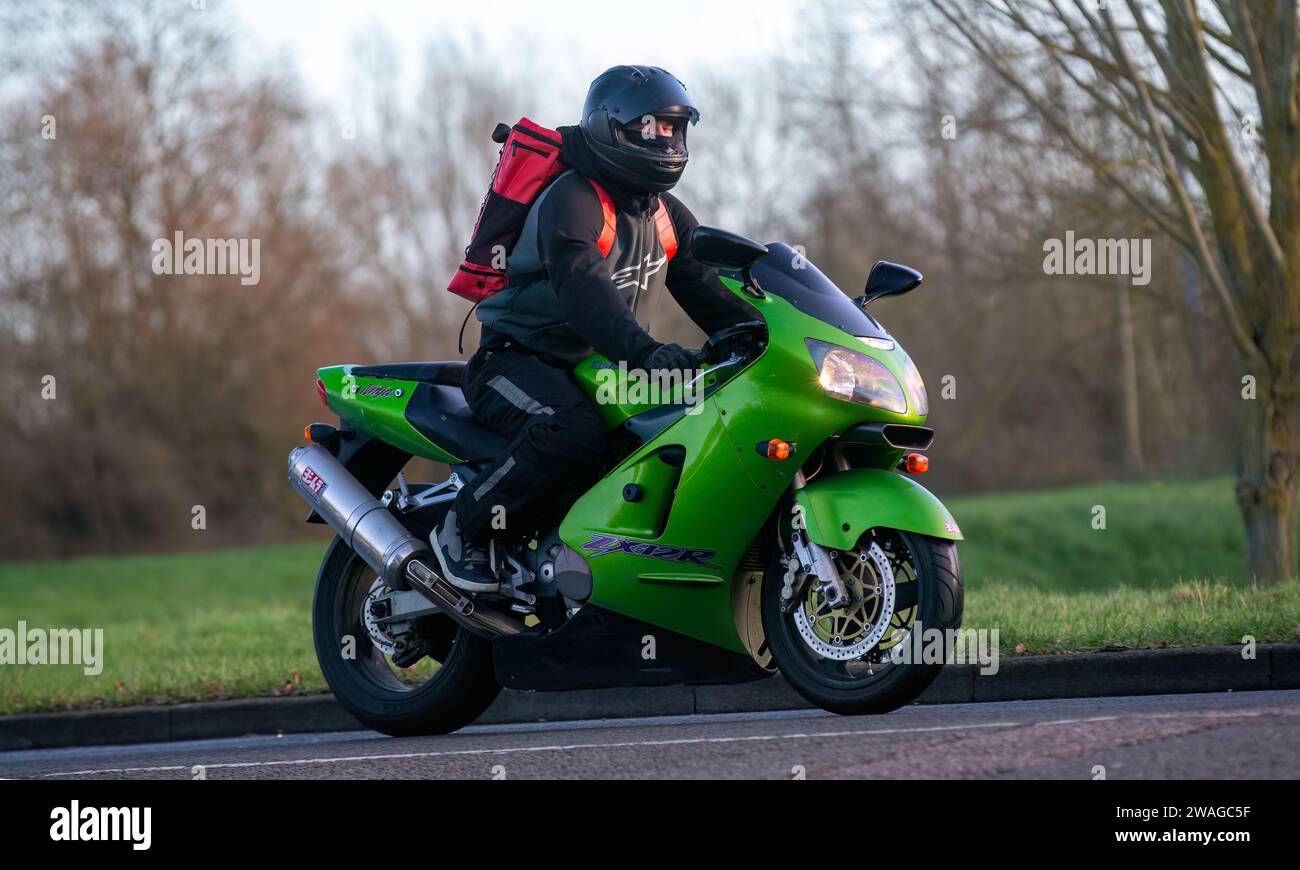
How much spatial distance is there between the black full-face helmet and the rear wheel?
186 centimetres

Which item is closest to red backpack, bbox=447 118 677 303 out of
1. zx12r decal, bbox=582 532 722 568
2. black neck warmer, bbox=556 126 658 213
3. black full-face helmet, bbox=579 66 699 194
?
black neck warmer, bbox=556 126 658 213

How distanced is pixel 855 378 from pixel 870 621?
2.49 ft

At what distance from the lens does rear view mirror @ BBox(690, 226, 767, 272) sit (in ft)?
16.7

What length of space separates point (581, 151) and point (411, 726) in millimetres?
2292

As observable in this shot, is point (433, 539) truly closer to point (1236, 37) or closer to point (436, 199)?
point (1236, 37)

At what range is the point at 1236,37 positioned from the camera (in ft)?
35.8

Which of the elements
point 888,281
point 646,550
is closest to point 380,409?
point 646,550

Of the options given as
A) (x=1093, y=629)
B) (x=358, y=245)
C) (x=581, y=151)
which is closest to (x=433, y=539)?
(x=581, y=151)

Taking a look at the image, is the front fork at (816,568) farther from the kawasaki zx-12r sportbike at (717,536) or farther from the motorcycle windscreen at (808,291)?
the motorcycle windscreen at (808,291)

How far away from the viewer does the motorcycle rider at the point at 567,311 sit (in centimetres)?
562

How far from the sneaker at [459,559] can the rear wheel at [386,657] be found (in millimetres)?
385

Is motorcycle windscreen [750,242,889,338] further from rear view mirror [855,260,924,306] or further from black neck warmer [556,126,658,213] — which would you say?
black neck warmer [556,126,658,213]

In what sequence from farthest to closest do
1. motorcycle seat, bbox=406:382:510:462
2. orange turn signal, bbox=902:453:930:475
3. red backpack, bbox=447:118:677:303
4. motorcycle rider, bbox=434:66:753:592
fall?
1. motorcycle seat, bbox=406:382:510:462
2. red backpack, bbox=447:118:677:303
3. motorcycle rider, bbox=434:66:753:592
4. orange turn signal, bbox=902:453:930:475
